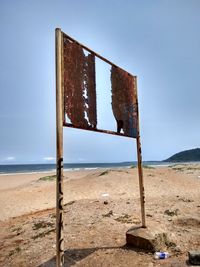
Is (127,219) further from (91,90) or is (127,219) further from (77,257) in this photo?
(91,90)

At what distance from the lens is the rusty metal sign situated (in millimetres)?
4246

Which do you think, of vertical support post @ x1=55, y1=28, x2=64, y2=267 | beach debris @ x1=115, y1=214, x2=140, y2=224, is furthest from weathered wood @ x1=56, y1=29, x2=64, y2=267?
beach debris @ x1=115, y1=214, x2=140, y2=224

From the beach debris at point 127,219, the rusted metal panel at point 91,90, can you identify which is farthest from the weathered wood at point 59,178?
the beach debris at point 127,219

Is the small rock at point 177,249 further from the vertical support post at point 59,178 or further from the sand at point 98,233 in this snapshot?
the vertical support post at point 59,178

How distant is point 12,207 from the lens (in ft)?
40.3

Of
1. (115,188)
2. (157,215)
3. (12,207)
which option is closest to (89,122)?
(157,215)

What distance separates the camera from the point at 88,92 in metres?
4.80

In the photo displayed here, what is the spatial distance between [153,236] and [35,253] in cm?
248

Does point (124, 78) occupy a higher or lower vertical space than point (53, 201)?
higher

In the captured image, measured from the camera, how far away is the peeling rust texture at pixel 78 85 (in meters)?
4.21

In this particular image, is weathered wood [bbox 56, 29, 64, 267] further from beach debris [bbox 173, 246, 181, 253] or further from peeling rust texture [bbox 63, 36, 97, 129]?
beach debris [bbox 173, 246, 181, 253]

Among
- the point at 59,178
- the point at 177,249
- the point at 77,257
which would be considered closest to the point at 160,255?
the point at 177,249

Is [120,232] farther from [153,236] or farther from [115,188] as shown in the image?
[115,188]

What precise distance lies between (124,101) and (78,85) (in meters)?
1.78
